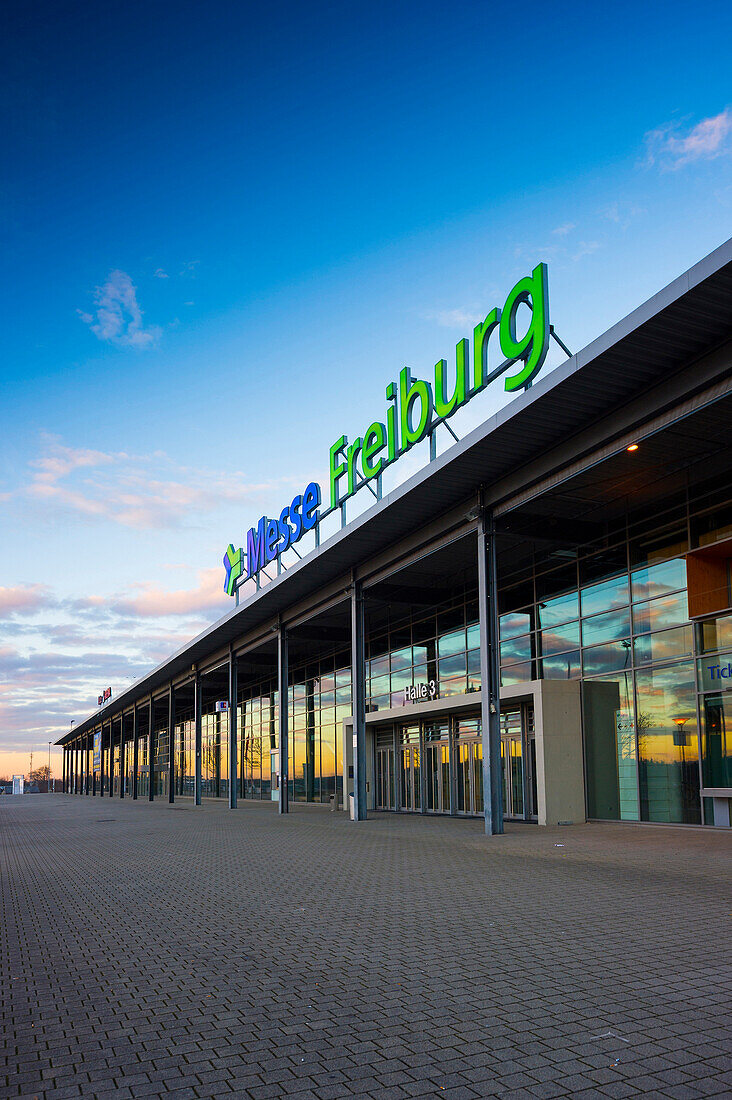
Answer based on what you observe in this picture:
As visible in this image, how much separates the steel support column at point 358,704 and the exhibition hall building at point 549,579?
6cm

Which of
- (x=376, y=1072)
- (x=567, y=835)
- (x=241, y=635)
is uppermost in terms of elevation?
(x=241, y=635)

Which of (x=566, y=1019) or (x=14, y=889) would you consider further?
(x=14, y=889)

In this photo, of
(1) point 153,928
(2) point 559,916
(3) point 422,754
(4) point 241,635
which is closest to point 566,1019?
(2) point 559,916

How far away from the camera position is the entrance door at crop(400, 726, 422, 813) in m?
30.0

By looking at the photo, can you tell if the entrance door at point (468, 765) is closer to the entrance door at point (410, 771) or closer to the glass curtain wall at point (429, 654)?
the glass curtain wall at point (429, 654)

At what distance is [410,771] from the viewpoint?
30.4 metres

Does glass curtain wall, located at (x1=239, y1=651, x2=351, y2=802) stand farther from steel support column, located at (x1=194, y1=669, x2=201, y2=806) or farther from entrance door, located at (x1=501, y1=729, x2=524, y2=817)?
entrance door, located at (x1=501, y1=729, x2=524, y2=817)

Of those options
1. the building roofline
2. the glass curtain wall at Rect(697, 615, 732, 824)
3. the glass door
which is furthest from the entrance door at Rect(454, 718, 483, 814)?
the glass curtain wall at Rect(697, 615, 732, 824)

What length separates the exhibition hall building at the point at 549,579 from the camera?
14.9m

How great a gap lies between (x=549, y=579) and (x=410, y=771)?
10.1 metres

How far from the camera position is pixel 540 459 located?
17.7 metres

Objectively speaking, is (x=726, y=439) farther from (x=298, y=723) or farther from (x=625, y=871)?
(x=298, y=723)

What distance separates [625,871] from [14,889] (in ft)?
29.2

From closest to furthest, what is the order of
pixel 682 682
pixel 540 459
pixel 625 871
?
pixel 625 871 → pixel 540 459 → pixel 682 682
